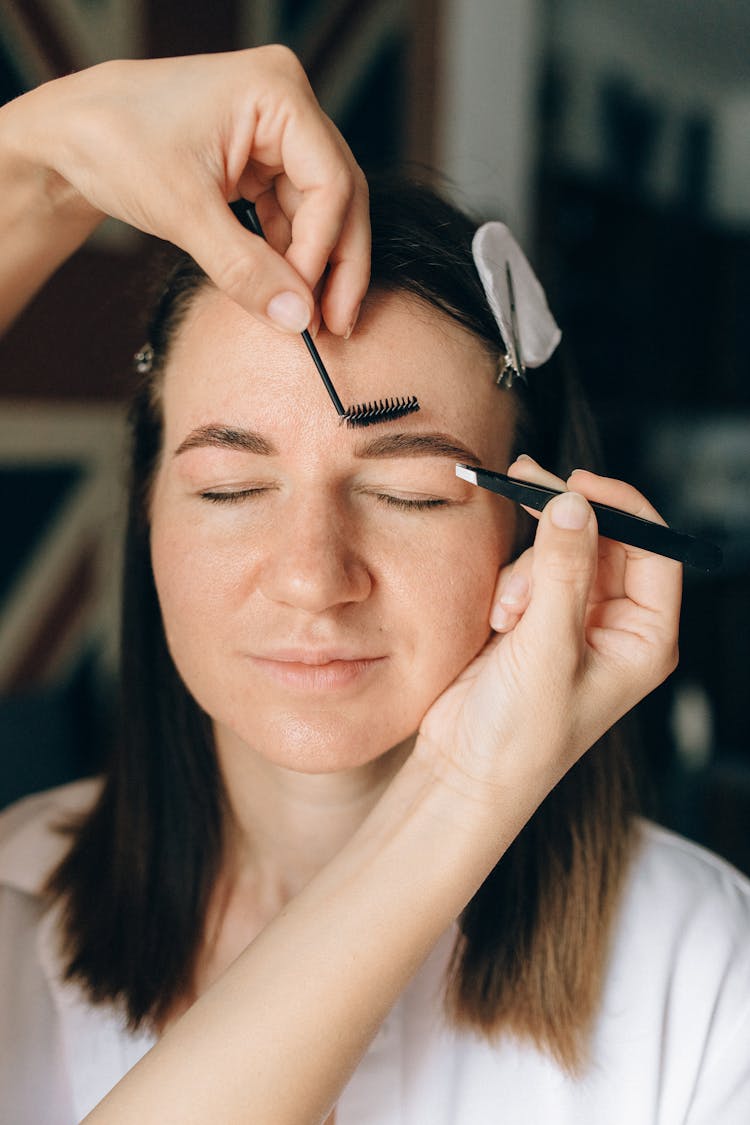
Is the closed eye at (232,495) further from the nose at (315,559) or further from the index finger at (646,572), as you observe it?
the index finger at (646,572)

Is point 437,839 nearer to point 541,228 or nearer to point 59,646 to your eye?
point 59,646

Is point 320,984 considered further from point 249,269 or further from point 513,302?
point 513,302

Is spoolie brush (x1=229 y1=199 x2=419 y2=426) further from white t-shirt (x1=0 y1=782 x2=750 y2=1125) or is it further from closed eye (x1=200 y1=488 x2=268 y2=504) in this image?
white t-shirt (x1=0 y1=782 x2=750 y2=1125)

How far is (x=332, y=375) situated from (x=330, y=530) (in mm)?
145

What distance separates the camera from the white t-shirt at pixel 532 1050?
1.06 metres

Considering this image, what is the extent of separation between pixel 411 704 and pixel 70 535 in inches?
52.7

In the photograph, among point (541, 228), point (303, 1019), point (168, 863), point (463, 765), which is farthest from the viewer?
point (541, 228)

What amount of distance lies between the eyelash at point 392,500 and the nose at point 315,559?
0.15 feet

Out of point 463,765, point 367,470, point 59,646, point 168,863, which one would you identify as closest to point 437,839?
point 463,765

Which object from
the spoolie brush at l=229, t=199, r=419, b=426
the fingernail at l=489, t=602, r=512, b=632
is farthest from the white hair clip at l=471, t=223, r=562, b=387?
the fingernail at l=489, t=602, r=512, b=632

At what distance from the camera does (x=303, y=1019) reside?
2.66 feet

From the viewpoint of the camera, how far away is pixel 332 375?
967 mm

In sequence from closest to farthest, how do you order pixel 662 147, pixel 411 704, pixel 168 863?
1. pixel 411 704
2. pixel 168 863
3. pixel 662 147

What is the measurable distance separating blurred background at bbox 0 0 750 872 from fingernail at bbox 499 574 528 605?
0.49 m
